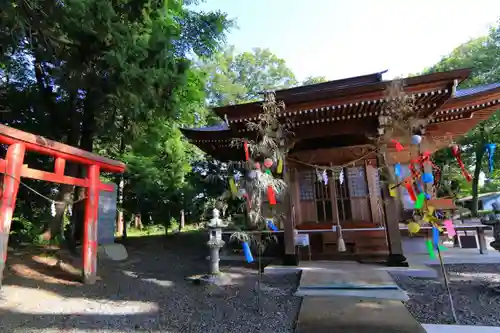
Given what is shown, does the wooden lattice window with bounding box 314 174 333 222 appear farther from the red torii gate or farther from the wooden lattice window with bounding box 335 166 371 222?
the red torii gate

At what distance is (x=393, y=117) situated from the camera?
5.43m

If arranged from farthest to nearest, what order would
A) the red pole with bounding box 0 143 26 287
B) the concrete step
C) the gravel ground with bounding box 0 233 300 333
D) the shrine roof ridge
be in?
the shrine roof ridge < the red pole with bounding box 0 143 26 287 < the gravel ground with bounding box 0 233 300 333 < the concrete step

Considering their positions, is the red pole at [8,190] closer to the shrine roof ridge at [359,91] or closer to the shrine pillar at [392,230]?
the shrine roof ridge at [359,91]

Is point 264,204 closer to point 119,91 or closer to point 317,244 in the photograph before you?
point 317,244

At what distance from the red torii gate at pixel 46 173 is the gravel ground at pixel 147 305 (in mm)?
549

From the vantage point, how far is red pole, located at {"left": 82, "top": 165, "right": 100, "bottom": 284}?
4684 mm

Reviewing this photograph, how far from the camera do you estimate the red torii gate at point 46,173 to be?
351 centimetres

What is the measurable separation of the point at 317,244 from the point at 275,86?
759 inches

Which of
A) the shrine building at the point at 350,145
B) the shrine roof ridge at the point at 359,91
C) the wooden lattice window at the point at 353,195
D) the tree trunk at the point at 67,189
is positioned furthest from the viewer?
the tree trunk at the point at 67,189

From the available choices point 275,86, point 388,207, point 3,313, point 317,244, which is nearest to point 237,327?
point 3,313

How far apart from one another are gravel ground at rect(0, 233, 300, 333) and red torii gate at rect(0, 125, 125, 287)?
1.80 ft

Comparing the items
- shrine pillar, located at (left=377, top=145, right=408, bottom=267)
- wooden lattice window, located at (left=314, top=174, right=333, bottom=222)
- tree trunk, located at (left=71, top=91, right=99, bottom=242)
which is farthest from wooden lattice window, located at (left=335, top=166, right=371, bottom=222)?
tree trunk, located at (left=71, top=91, right=99, bottom=242)

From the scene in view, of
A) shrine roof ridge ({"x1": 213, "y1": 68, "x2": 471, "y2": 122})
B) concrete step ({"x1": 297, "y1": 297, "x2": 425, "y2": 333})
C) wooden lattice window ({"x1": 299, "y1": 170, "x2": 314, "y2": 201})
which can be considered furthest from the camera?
wooden lattice window ({"x1": 299, "y1": 170, "x2": 314, "y2": 201})

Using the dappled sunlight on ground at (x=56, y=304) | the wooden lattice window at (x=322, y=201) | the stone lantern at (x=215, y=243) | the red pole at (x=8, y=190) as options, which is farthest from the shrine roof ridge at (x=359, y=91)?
the dappled sunlight on ground at (x=56, y=304)
